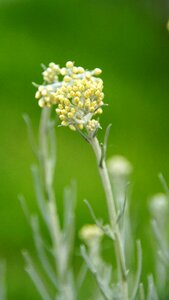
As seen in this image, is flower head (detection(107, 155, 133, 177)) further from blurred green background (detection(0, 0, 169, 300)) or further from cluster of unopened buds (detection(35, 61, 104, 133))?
blurred green background (detection(0, 0, 169, 300))

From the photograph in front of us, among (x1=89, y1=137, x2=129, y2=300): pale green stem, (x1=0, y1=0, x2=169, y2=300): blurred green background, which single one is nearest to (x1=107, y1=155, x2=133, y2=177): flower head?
(x1=89, y1=137, x2=129, y2=300): pale green stem

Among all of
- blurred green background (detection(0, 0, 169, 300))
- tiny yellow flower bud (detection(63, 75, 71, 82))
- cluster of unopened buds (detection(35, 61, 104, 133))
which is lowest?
blurred green background (detection(0, 0, 169, 300))

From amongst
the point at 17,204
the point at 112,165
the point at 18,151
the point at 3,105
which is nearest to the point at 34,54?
the point at 3,105

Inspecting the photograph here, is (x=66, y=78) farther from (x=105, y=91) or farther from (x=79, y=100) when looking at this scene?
(x=105, y=91)

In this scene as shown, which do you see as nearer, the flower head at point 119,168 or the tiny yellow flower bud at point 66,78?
the tiny yellow flower bud at point 66,78

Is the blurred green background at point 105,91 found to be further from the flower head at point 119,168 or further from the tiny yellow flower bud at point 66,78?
the tiny yellow flower bud at point 66,78

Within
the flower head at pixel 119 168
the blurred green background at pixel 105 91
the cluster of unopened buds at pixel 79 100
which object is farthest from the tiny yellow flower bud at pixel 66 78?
the blurred green background at pixel 105 91

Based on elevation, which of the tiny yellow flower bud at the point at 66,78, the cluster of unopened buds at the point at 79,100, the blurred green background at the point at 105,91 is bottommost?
the blurred green background at the point at 105,91

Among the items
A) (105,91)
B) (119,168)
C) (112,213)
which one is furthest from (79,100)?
(105,91)
